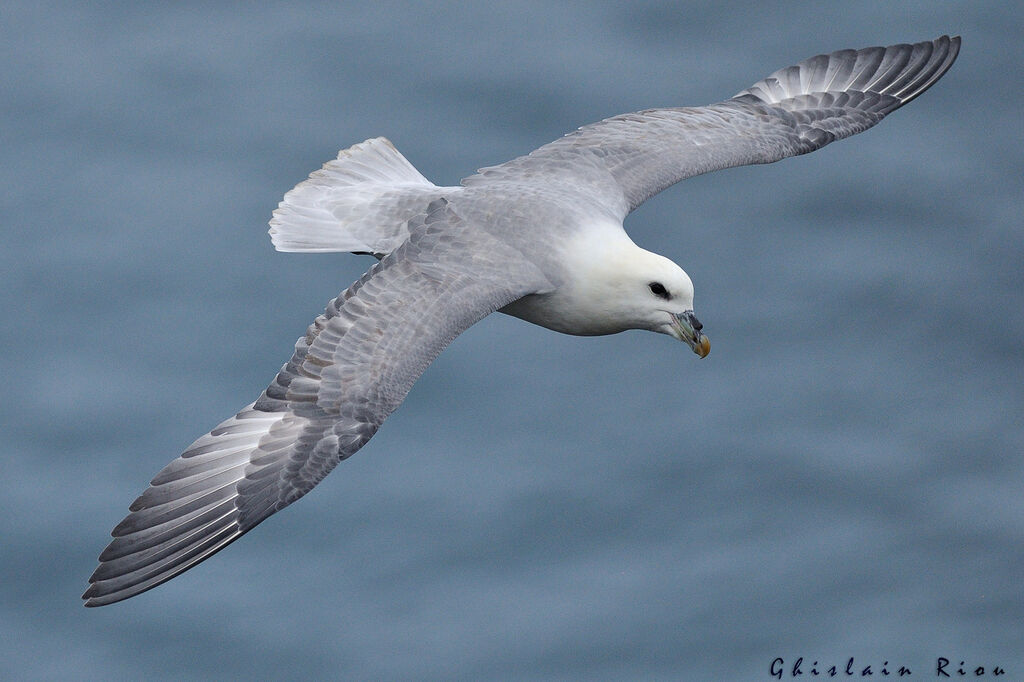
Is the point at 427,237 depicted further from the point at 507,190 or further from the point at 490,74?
the point at 490,74

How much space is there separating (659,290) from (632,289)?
0.16m

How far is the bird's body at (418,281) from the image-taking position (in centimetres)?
990

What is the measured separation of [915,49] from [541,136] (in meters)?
5.54

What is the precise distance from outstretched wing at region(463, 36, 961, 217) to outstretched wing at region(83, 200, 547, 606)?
158 centimetres

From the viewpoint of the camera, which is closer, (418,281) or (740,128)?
(418,281)

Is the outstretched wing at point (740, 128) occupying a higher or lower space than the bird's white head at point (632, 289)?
higher

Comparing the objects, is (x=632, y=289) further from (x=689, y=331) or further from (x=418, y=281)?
(x=418, y=281)

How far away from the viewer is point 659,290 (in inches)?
420

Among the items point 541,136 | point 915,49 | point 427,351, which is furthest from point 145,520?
point 541,136

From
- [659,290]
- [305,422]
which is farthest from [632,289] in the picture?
[305,422]

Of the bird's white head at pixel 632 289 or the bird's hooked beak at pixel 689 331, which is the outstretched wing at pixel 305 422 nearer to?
Result: the bird's white head at pixel 632 289

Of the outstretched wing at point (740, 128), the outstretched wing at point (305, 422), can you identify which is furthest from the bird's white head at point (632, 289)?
the outstretched wing at point (740, 128)

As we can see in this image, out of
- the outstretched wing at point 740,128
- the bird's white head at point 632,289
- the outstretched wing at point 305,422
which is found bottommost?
the outstretched wing at point 305,422

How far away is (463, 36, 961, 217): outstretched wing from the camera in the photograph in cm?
1177
